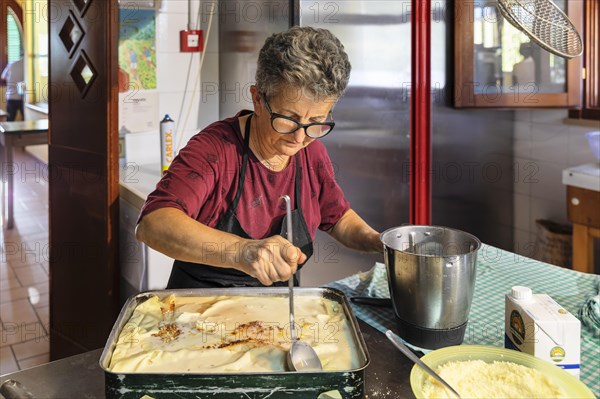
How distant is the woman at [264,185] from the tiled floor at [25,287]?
1848mm

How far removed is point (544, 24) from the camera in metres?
1.52

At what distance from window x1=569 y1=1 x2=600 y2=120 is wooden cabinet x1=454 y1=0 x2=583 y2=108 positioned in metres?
0.06

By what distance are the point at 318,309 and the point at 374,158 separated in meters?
1.41

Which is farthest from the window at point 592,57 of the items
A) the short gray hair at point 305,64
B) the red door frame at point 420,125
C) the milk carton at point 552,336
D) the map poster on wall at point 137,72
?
the milk carton at point 552,336

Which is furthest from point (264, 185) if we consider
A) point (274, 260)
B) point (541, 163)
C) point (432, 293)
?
point (541, 163)

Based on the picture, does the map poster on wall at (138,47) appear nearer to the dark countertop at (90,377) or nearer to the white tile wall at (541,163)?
the dark countertop at (90,377)

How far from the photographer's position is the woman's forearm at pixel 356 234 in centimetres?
Result: 163

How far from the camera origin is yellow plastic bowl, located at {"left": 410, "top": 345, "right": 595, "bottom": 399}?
0.91 m

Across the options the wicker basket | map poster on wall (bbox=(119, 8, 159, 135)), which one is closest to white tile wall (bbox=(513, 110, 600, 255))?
the wicker basket

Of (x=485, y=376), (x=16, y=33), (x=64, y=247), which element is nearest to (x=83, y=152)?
(x=64, y=247)

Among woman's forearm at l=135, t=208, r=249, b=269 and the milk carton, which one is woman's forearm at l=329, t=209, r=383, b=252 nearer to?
woman's forearm at l=135, t=208, r=249, b=269

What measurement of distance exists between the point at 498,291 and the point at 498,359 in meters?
0.54

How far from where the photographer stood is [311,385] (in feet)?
2.96

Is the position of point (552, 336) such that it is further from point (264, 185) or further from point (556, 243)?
point (556, 243)
